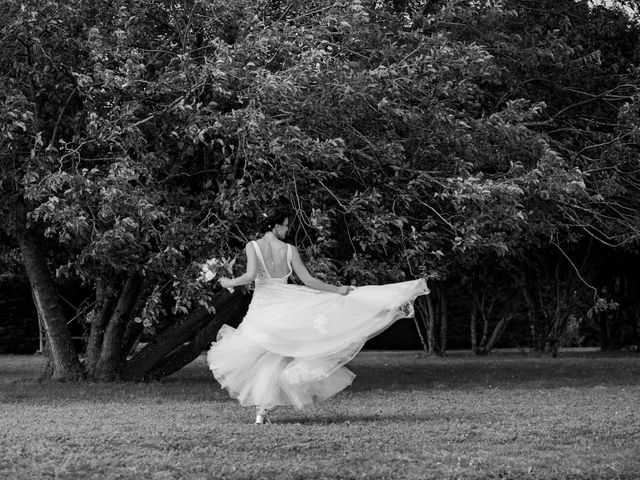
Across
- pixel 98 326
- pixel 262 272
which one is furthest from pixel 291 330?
pixel 98 326

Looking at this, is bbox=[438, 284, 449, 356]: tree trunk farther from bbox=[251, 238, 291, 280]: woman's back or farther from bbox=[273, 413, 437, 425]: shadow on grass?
bbox=[251, 238, 291, 280]: woman's back

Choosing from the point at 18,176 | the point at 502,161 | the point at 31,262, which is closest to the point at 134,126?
the point at 18,176

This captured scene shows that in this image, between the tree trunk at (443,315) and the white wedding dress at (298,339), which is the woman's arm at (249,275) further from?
the tree trunk at (443,315)

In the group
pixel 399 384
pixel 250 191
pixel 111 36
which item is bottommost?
pixel 399 384

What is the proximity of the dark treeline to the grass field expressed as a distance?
1758mm

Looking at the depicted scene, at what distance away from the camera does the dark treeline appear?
563 inches

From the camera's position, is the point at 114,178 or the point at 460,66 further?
the point at 460,66

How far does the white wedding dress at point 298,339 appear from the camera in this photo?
1088 centimetres

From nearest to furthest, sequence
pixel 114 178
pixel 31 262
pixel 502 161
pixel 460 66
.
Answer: pixel 114 178
pixel 460 66
pixel 502 161
pixel 31 262

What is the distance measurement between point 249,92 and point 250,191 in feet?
4.84

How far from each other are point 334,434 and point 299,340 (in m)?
1.05

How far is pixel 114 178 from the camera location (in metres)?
13.9

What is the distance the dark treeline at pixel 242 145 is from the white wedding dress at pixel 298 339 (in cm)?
170

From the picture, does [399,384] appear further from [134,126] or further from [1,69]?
[1,69]
